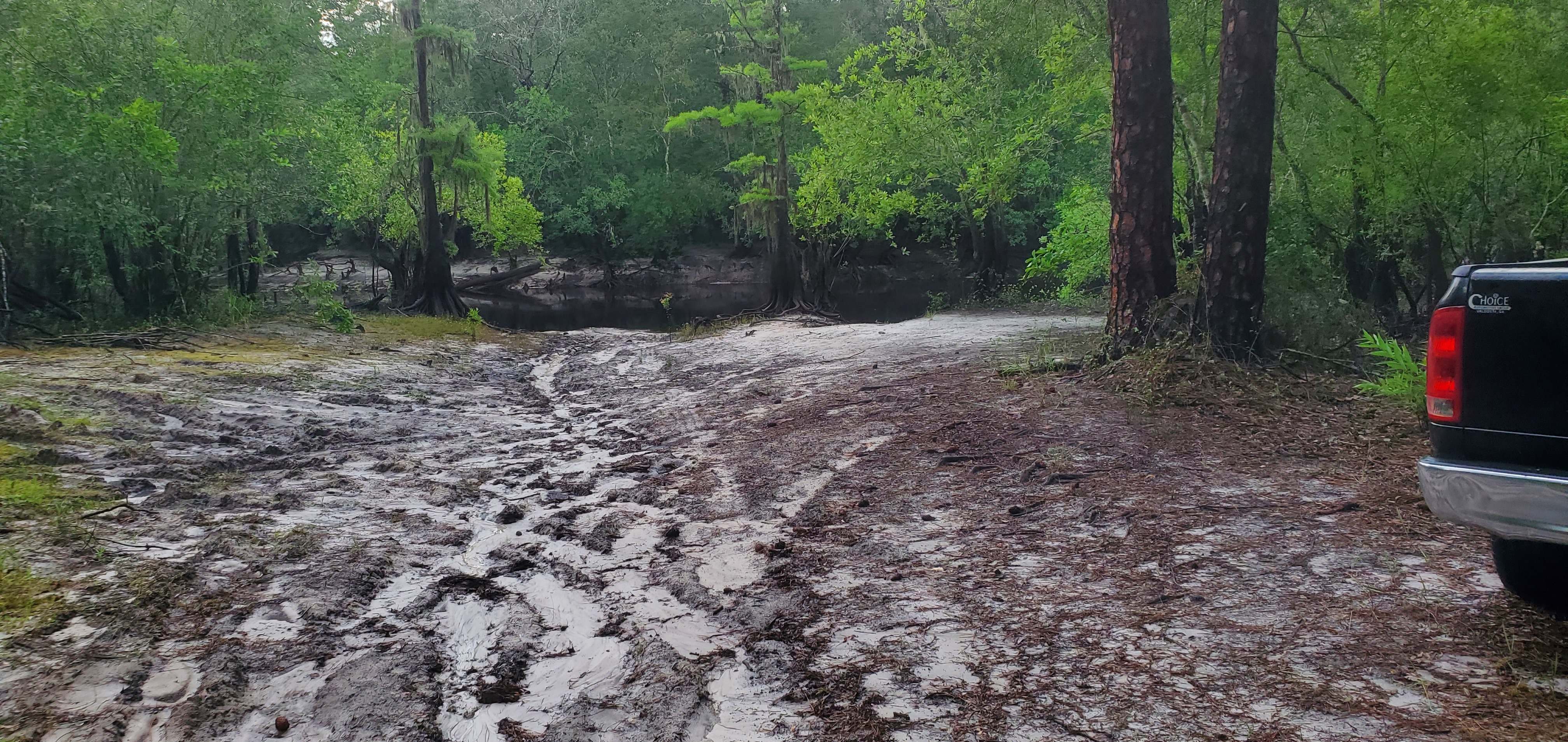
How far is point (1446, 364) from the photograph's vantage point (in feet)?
11.1

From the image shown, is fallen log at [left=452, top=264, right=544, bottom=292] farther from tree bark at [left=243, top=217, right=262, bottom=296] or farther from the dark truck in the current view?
the dark truck

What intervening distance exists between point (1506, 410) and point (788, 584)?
310 cm

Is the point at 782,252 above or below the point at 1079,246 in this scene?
above

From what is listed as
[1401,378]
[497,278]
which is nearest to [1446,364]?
[1401,378]

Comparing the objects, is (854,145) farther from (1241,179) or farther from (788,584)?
(788,584)

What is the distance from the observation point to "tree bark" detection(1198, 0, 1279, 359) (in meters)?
8.16

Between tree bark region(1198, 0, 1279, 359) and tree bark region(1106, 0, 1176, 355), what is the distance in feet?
1.93

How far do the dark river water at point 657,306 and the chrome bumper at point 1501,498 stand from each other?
22.2 metres

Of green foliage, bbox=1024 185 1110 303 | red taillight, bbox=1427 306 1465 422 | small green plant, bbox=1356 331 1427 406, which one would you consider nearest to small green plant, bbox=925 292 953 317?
green foliage, bbox=1024 185 1110 303

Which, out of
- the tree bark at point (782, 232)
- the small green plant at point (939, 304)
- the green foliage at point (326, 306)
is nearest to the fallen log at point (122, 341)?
the green foliage at point (326, 306)

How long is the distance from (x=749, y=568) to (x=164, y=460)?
520 cm

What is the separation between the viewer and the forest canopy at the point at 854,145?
9.72 metres

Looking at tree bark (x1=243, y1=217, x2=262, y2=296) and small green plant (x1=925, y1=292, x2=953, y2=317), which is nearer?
tree bark (x1=243, y1=217, x2=262, y2=296)

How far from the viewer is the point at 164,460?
7.03 metres
